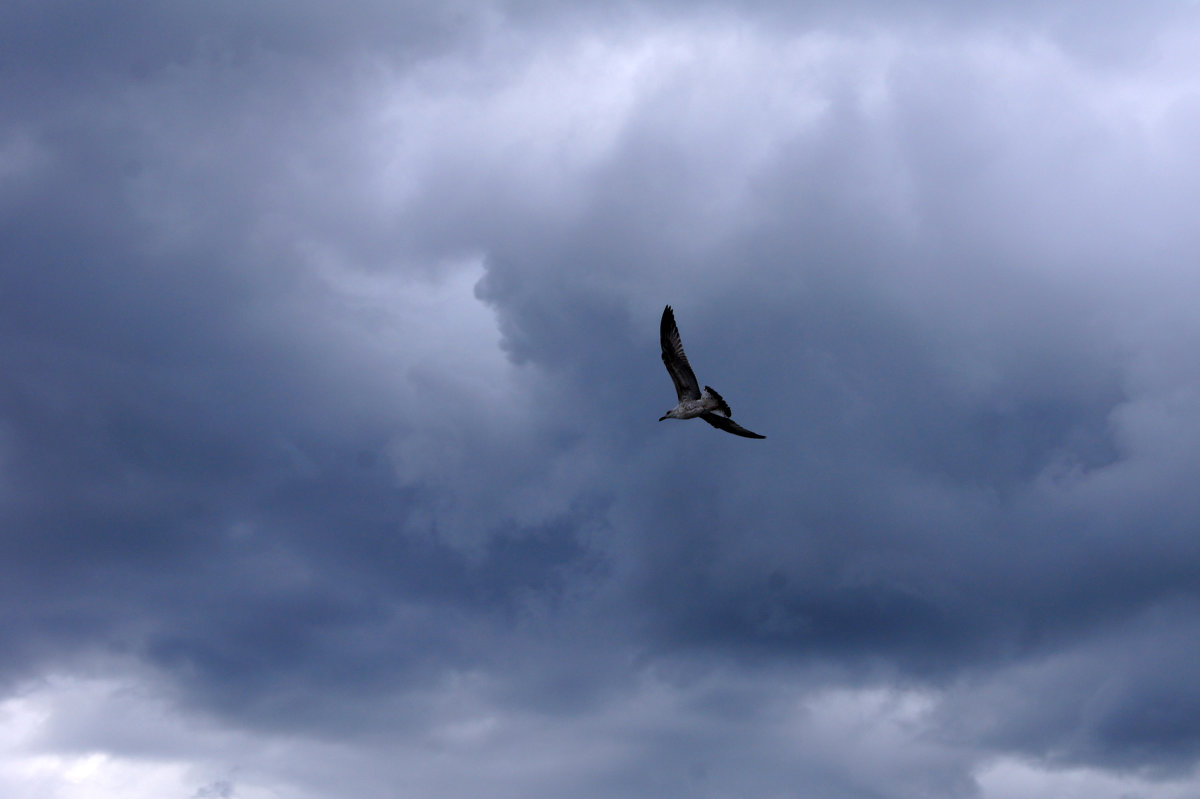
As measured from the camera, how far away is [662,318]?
654 feet
